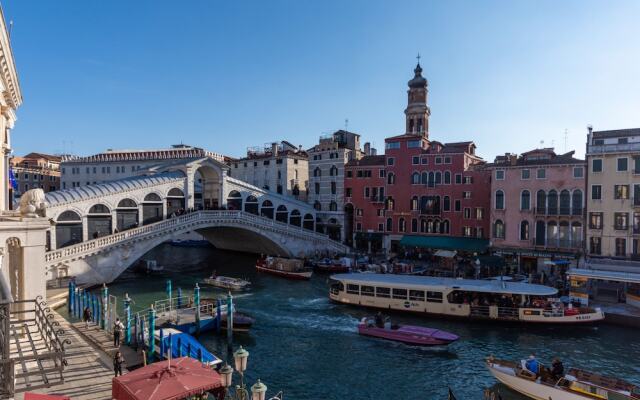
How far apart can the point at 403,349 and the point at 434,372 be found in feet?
8.80

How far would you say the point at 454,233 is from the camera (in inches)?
1667

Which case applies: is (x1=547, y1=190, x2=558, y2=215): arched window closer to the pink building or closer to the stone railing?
the pink building

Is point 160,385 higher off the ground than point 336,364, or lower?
higher

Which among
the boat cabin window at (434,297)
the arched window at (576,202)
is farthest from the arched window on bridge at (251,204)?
the arched window at (576,202)

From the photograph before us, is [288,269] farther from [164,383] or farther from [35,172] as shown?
[35,172]

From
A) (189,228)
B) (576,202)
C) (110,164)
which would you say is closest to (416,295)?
(576,202)

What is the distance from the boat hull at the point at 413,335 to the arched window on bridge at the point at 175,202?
25.6 metres

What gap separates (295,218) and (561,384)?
126 ft

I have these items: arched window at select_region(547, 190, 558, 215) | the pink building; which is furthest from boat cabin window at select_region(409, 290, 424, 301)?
arched window at select_region(547, 190, 558, 215)

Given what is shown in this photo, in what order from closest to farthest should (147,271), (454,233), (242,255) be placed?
(147,271), (454,233), (242,255)

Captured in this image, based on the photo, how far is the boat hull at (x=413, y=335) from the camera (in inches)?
842

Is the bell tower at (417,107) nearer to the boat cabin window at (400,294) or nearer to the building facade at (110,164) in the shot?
the boat cabin window at (400,294)

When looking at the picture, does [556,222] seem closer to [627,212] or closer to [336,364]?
[627,212]

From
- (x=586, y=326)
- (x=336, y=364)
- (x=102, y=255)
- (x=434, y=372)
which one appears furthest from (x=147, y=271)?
(x=586, y=326)
